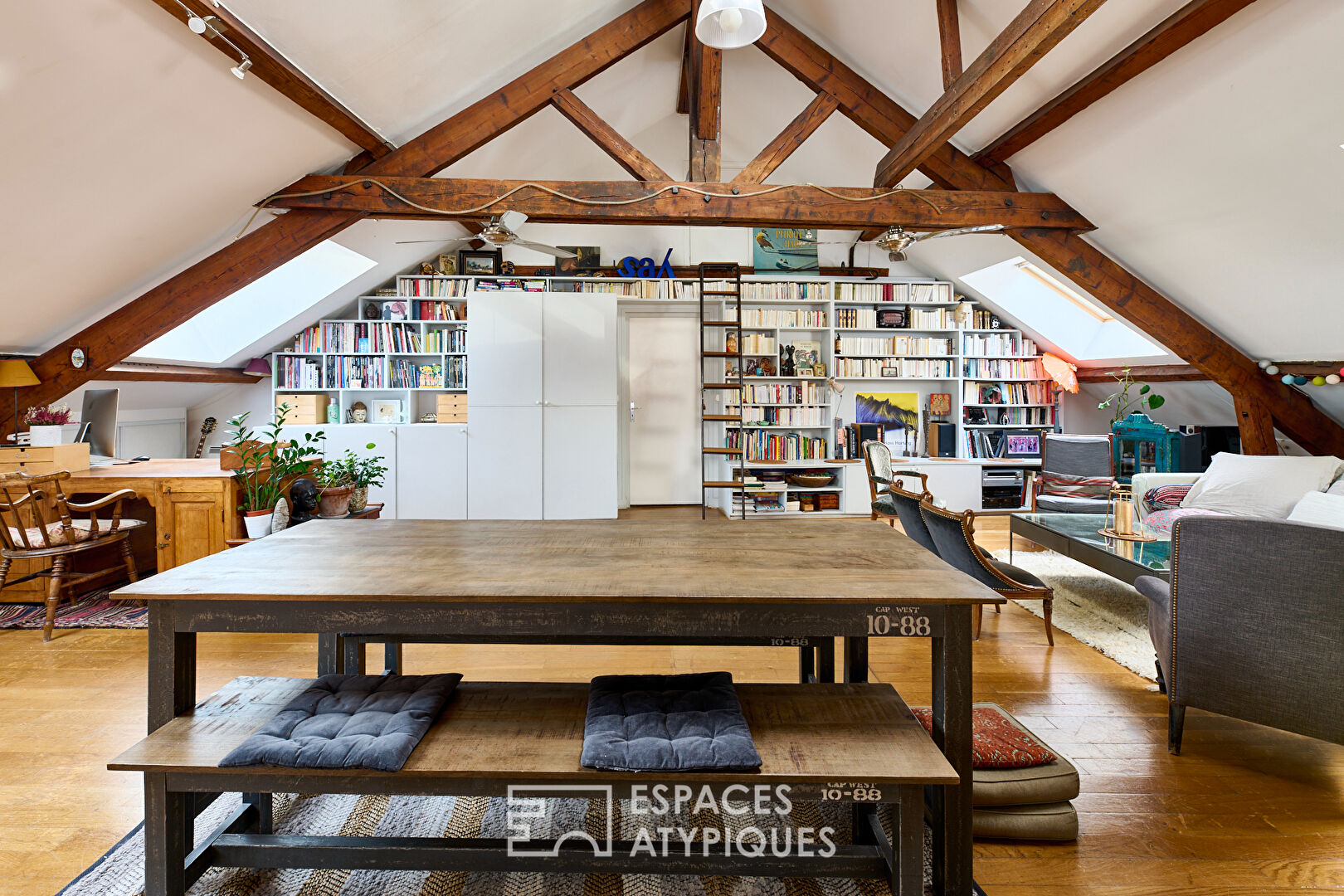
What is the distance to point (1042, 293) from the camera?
6836 millimetres

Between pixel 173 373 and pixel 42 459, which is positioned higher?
pixel 173 373

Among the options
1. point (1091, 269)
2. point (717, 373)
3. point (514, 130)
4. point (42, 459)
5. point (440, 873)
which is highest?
point (514, 130)

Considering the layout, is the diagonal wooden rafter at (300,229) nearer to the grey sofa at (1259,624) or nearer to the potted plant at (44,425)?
the potted plant at (44,425)

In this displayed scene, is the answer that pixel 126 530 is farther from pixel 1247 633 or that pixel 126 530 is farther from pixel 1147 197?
pixel 1147 197

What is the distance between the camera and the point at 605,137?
14.7 feet

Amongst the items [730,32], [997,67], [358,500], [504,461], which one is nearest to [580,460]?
[504,461]

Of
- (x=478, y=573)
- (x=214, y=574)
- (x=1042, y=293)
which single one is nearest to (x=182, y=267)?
(x=214, y=574)

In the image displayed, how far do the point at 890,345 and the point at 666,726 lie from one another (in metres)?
6.29

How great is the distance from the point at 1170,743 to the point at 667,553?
6.50 ft

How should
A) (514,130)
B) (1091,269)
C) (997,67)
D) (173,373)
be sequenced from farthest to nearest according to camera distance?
(173,373)
(514,130)
(1091,269)
(997,67)

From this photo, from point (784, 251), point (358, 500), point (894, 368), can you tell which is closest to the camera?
point (358, 500)

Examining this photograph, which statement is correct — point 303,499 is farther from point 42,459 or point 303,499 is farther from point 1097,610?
point 1097,610

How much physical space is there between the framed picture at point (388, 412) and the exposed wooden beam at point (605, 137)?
3486mm

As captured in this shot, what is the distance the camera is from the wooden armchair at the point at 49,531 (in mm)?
3408
